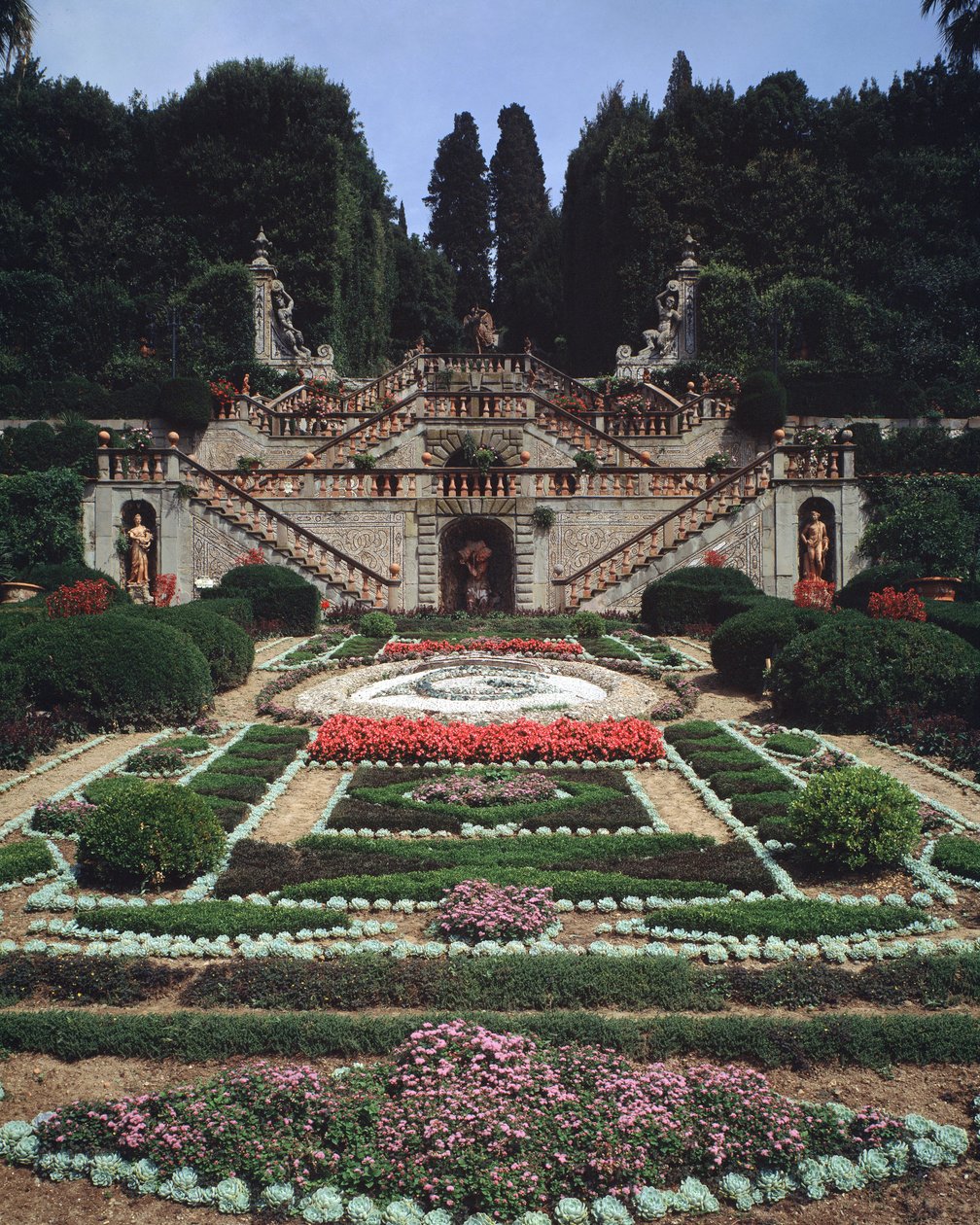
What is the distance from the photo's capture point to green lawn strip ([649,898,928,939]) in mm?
8328

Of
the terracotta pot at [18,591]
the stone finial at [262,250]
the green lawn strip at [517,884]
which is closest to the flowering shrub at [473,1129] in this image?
the green lawn strip at [517,884]

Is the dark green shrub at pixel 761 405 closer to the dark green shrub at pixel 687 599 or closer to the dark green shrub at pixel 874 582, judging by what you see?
the dark green shrub at pixel 874 582

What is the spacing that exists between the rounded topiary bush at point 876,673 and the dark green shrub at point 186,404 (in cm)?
2450

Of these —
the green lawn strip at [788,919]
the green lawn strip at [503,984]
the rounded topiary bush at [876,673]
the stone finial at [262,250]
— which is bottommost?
the green lawn strip at [503,984]

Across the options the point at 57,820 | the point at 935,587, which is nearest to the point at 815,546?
the point at 935,587

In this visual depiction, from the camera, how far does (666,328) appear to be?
44500 millimetres

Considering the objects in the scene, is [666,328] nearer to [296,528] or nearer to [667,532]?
[667,532]

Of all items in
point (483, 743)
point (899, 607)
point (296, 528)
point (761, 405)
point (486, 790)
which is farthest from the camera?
point (761, 405)

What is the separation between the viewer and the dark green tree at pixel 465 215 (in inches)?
2717

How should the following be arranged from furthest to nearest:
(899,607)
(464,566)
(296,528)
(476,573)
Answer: (464,566)
(476,573)
(296,528)
(899,607)

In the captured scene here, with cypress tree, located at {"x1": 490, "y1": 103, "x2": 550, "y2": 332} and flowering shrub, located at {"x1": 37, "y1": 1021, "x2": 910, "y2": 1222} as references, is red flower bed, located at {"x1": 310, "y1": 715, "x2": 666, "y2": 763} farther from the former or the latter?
cypress tree, located at {"x1": 490, "y1": 103, "x2": 550, "y2": 332}

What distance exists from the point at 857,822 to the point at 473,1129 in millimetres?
4900

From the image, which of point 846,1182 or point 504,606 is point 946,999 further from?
point 504,606

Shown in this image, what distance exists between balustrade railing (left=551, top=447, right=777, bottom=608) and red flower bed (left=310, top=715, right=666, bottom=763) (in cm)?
1103
